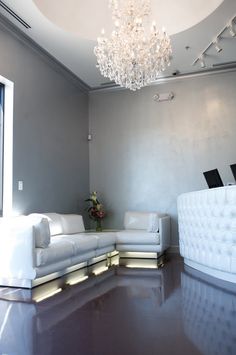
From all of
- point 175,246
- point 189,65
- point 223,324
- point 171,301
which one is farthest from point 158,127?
point 223,324

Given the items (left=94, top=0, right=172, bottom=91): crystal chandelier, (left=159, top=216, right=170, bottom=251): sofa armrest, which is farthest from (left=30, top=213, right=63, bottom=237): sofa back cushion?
(left=94, top=0, right=172, bottom=91): crystal chandelier

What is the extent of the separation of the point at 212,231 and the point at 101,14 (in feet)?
11.9

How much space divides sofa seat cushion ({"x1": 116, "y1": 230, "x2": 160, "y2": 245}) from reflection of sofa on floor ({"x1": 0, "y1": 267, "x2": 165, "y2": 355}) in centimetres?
100

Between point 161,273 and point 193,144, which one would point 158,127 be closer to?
point 193,144

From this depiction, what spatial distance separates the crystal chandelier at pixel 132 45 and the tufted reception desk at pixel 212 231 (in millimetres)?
1834

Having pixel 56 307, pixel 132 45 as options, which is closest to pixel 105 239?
pixel 56 307

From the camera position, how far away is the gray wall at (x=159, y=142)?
243 inches

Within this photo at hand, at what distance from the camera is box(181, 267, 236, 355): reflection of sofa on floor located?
74.6 inches

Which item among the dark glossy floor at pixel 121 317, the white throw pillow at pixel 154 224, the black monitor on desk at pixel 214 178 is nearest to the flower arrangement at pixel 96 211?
the white throw pillow at pixel 154 224

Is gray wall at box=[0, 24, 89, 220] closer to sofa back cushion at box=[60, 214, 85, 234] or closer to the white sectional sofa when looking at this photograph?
sofa back cushion at box=[60, 214, 85, 234]

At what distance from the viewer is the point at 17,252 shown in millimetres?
3436

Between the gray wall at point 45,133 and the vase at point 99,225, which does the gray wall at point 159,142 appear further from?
the gray wall at point 45,133

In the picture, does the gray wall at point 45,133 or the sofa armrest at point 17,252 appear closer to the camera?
the sofa armrest at point 17,252

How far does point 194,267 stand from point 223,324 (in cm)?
218
